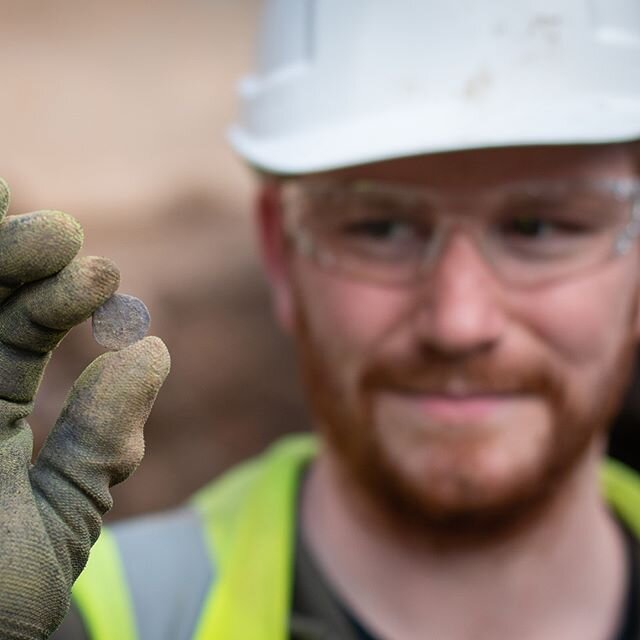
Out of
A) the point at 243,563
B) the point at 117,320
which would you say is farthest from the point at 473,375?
the point at 117,320

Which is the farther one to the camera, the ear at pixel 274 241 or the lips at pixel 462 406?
the ear at pixel 274 241

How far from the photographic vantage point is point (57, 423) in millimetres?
1202

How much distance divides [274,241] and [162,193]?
9.26ft

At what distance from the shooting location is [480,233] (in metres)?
2.12

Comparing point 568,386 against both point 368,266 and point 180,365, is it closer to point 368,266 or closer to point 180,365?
point 368,266

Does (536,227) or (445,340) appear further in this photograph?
(536,227)

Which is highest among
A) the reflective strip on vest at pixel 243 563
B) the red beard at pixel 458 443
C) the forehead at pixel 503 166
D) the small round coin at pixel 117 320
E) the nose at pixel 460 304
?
the small round coin at pixel 117 320

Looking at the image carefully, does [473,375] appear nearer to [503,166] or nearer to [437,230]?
[437,230]

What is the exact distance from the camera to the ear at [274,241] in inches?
98.7

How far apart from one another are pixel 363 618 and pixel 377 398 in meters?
0.44

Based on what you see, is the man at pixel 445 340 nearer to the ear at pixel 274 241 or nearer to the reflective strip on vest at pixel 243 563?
the reflective strip on vest at pixel 243 563

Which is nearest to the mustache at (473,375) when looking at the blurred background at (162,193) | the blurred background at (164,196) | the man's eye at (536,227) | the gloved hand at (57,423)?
the man's eye at (536,227)

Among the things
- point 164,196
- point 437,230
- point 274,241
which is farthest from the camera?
point 164,196

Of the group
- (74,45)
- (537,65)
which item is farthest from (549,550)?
(74,45)
